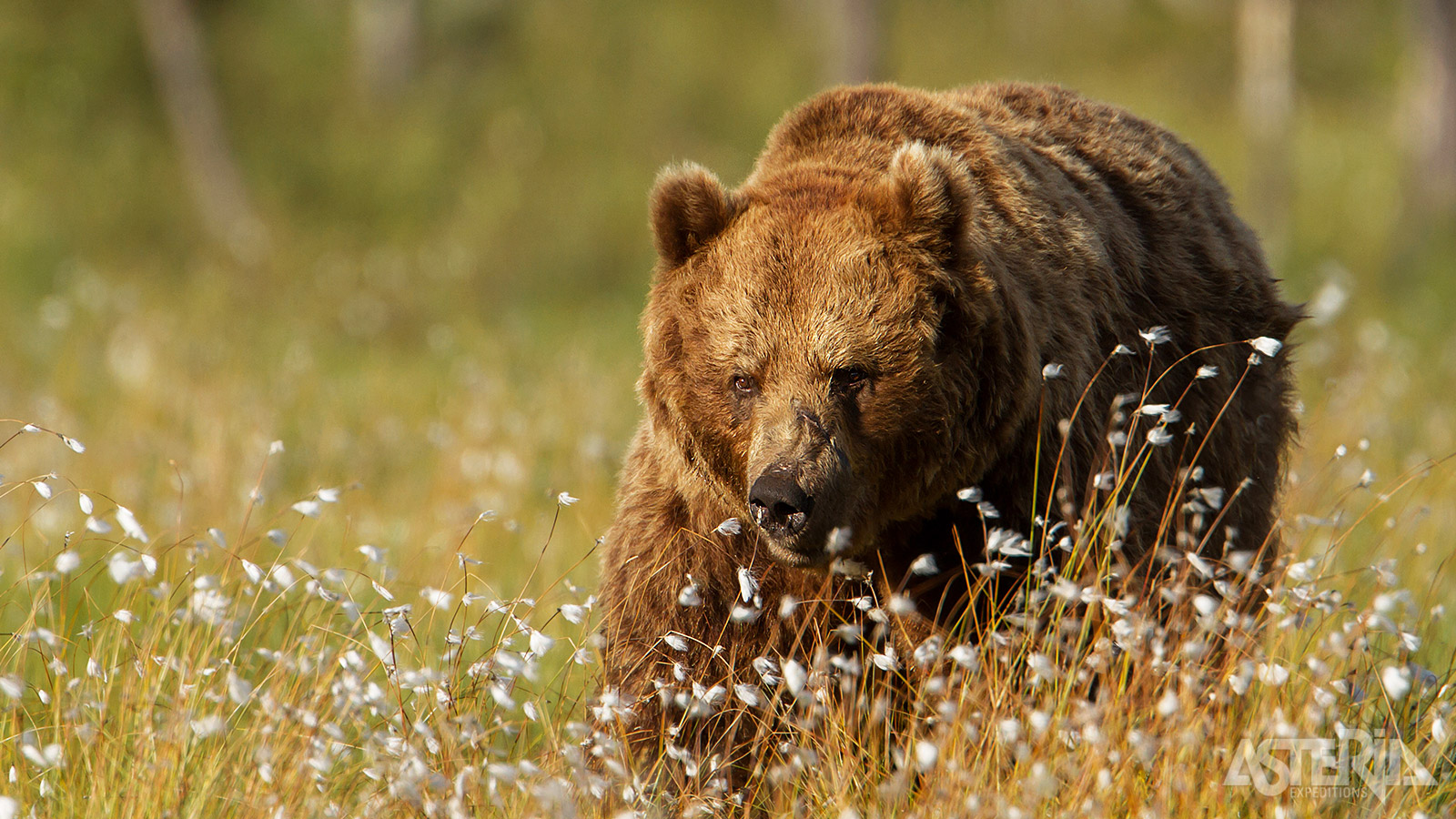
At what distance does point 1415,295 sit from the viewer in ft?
39.9

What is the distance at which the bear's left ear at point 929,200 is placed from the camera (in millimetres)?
3129

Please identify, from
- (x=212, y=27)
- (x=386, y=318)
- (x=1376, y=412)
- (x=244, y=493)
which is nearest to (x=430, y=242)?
(x=386, y=318)

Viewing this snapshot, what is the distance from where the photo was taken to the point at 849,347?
10.2ft

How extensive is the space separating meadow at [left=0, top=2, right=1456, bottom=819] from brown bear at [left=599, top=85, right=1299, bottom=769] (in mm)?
233

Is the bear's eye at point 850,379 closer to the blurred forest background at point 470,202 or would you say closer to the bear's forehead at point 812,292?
the bear's forehead at point 812,292

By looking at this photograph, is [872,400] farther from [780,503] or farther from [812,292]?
[780,503]

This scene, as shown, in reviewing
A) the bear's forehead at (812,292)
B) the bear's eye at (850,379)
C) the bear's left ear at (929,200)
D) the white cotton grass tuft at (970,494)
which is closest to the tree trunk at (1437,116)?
the bear's left ear at (929,200)

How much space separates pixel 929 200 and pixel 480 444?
14.0 ft

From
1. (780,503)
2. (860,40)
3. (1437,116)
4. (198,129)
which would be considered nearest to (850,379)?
(780,503)

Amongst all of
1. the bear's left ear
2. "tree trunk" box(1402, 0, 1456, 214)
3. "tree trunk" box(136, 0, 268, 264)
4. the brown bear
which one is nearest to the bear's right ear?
the brown bear

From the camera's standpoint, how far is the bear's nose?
2811 mm

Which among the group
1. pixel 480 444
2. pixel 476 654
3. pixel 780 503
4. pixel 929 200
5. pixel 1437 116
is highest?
pixel 1437 116

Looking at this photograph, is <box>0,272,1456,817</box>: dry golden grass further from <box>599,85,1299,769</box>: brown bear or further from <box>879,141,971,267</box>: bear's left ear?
<box>879,141,971,267</box>: bear's left ear

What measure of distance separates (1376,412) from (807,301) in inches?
213
